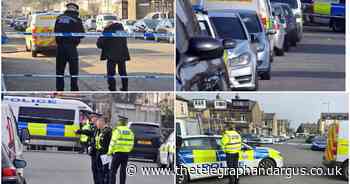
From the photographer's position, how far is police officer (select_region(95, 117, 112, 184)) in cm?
1228

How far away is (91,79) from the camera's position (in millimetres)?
12242

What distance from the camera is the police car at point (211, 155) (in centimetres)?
1225

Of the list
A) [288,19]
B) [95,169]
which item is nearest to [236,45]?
[288,19]

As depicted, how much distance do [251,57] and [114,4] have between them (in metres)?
1.61

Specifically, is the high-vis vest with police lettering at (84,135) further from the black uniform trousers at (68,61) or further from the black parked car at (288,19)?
the black parked car at (288,19)

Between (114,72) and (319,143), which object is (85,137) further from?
(319,143)

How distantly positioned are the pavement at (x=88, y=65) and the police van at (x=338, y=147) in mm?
1743

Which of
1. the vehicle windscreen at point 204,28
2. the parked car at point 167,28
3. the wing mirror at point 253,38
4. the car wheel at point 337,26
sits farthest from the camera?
the wing mirror at point 253,38

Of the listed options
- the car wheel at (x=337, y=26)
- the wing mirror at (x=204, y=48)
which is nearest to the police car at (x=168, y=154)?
the wing mirror at (x=204, y=48)

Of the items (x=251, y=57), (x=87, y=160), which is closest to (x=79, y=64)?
(x=87, y=160)

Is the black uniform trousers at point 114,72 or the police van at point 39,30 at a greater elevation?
the police van at point 39,30

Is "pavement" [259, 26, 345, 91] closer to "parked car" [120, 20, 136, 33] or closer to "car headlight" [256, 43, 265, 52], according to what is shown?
"car headlight" [256, 43, 265, 52]

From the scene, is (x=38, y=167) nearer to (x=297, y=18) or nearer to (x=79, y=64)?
(x=79, y=64)

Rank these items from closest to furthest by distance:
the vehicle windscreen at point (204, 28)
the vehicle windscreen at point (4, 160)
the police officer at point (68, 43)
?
1. the vehicle windscreen at point (4, 160)
2. the police officer at point (68, 43)
3. the vehicle windscreen at point (204, 28)
